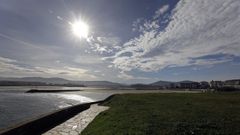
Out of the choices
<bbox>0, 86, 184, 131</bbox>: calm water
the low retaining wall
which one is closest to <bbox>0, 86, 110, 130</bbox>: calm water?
<bbox>0, 86, 184, 131</bbox>: calm water

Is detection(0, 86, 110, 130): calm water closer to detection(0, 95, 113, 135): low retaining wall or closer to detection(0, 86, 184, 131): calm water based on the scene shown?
detection(0, 86, 184, 131): calm water

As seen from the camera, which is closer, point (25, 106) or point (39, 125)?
point (39, 125)

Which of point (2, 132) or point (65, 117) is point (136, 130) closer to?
point (2, 132)

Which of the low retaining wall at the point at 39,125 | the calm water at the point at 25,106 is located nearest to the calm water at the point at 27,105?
the calm water at the point at 25,106

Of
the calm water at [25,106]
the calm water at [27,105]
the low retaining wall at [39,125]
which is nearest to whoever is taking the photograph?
the low retaining wall at [39,125]

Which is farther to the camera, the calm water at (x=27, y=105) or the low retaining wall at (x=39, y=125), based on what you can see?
the calm water at (x=27, y=105)

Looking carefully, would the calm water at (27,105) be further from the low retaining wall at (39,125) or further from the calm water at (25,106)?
the low retaining wall at (39,125)

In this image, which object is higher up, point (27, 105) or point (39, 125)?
point (27, 105)

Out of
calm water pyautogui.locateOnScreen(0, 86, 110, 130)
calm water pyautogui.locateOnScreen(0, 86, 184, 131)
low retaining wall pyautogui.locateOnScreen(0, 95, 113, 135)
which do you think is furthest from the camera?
calm water pyautogui.locateOnScreen(0, 86, 184, 131)

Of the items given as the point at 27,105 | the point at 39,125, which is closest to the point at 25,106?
the point at 27,105

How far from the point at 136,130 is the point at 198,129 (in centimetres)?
424

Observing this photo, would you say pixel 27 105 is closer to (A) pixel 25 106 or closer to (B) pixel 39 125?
(A) pixel 25 106

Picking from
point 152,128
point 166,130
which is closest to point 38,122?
point 152,128

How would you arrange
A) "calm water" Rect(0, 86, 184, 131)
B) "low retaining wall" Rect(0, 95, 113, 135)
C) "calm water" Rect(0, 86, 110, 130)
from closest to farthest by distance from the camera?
1. "low retaining wall" Rect(0, 95, 113, 135)
2. "calm water" Rect(0, 86, 110, 130)
3. "calm water" Rect(0, 86, 184, 131)
